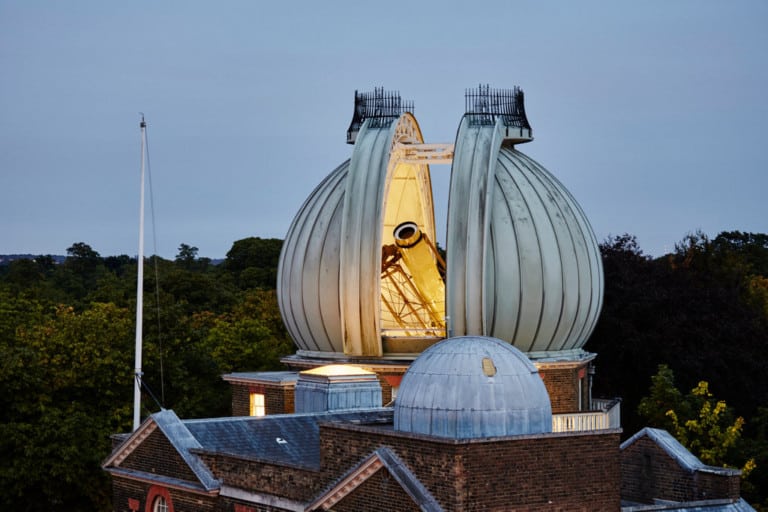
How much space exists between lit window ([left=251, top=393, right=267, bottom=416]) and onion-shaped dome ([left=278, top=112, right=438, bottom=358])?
1944 millimetres

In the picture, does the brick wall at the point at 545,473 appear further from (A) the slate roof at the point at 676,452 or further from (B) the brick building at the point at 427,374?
(A) the slate roof at the point at 676,452

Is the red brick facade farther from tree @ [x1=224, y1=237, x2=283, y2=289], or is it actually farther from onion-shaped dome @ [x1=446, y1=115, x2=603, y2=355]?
tree @ [x1=224, y1=237, x2=283, y2=289]

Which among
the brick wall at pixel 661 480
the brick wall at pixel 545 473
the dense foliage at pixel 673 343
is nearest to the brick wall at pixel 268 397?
the brick wall at pixel 661 480

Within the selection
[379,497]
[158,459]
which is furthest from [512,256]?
[379,497]

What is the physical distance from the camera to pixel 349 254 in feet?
122

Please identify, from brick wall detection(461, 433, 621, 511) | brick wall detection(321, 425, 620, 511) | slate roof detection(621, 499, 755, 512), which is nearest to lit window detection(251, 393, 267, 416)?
brick wall detection(321, 425, 620, 511)

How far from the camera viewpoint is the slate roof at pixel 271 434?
31062 mm

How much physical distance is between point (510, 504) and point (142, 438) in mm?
11593

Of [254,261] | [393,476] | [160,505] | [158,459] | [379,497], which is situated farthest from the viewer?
[254,261]

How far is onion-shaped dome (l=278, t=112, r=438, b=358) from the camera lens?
1467 inches

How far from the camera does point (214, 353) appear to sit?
59.5 meters

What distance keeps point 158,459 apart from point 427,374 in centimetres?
902

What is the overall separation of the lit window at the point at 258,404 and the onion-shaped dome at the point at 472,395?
1469 cm

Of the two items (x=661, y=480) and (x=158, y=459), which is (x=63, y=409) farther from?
(x=661, y=480)
